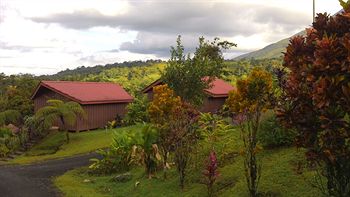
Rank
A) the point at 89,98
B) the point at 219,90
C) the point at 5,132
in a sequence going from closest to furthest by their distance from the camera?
the point at 5,132 < the point at 89,98 < the point at 219,90

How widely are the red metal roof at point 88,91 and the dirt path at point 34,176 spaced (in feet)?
30.9

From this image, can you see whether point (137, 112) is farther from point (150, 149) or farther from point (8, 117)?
point (150, 149)

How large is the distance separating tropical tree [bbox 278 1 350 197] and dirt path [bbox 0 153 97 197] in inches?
385

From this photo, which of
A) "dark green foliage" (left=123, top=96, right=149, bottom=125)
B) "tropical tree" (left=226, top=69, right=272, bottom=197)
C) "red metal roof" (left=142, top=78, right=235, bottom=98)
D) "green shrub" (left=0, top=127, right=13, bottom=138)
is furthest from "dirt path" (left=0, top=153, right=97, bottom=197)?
"red metal roof" (left=142, top=78, right=235, bottom=98)

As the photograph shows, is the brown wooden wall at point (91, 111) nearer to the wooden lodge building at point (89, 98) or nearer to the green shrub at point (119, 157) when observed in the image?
the wooden lodge building at point (89, 98)

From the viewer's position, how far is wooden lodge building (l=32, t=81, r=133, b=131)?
103 ft

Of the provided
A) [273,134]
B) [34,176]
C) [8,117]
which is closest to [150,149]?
[273,134]

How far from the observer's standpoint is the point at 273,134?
12.2m

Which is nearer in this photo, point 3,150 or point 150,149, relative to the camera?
point 150,149

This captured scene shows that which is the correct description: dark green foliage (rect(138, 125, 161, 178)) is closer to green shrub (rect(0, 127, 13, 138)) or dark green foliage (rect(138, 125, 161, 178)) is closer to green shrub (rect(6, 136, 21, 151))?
green shrub (rect(6, 136, 21, 151))

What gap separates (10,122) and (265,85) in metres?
27.2

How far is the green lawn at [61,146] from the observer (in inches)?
906

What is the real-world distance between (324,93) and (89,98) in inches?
1107

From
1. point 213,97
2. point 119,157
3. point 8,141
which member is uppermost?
point 213,97
